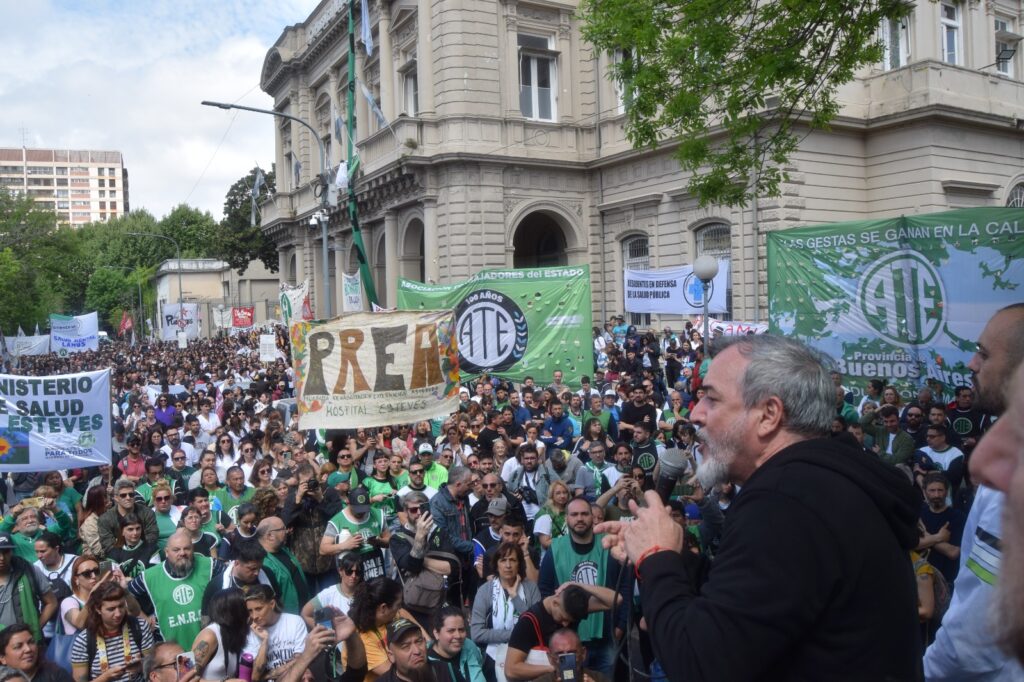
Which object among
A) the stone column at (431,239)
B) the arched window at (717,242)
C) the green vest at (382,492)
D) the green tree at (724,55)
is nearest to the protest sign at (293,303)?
the stone column at (431,239)

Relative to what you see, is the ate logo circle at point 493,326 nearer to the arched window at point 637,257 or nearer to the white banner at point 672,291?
the white banner at point 672,291

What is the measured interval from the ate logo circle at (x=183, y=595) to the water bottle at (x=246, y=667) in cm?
110

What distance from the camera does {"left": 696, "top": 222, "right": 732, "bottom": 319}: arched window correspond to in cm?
2209

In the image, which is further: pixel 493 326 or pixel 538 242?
pixel 538 242

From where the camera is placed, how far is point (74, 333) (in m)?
32.9

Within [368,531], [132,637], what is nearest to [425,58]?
[368,531]

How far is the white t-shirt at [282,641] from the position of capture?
5.03 m

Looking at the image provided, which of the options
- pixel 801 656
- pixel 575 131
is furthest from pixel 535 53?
pixel 801 656

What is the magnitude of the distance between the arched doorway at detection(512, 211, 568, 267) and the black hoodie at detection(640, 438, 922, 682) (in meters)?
27.5

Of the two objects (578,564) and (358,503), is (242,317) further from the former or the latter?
(578,564)

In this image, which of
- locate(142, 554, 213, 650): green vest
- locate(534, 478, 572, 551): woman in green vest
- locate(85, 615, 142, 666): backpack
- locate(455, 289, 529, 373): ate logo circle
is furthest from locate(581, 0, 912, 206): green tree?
locate(85, 615, 142, 666): backpack

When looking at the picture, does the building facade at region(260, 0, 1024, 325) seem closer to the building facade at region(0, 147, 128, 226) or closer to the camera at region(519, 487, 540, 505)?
the camera at region(519, 487, 540, 505)

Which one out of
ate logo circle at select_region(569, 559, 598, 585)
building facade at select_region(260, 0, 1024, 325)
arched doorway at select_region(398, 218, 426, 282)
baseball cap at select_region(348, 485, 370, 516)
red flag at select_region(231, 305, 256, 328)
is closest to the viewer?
ate logo circle at select_region(569, 559, 598, 585)

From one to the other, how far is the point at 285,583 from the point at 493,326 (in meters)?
8.00
